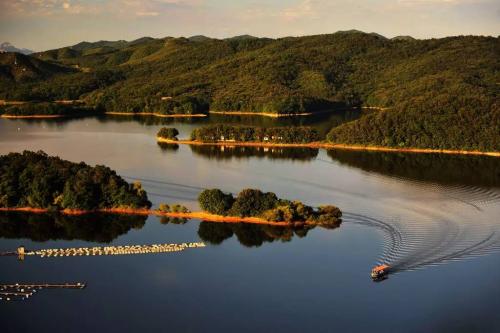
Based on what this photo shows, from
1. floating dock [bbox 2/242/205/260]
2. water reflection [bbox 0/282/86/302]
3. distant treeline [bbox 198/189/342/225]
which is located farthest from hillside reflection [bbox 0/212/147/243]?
water reflection [bbox 0/282/86/302]

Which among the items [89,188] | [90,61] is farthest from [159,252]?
[90,61]

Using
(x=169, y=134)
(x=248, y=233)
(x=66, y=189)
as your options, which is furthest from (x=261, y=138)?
(x=248, y=233)

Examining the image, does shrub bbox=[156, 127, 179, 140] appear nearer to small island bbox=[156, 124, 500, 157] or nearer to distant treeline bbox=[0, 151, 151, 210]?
small island bbox=[156, 124, 500, 157]

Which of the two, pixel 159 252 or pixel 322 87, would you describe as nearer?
pixel 159 252

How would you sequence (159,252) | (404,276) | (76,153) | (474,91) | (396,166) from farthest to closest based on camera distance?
(474,91)
(76,153)
(396,166)
(159,252)
(404,276)

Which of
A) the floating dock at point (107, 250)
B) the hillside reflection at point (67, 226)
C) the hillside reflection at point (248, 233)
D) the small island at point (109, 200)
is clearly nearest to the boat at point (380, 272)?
the hillside reflection at point (248, 233)

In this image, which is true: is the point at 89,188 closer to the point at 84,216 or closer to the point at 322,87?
A: the point at 84,216

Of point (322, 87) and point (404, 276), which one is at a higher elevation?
point (322, 87)
